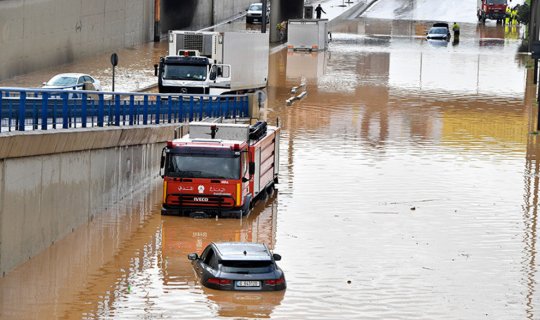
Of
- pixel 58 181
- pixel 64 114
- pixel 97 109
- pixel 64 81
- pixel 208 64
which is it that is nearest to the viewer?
pixel 58 181

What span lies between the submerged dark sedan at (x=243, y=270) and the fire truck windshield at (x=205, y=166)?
793 cm

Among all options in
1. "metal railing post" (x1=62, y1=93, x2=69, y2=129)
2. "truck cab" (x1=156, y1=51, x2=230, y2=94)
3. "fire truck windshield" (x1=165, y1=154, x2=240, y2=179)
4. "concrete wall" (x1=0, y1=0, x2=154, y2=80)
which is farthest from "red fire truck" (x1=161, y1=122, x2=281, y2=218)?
"concrete wall" (x1=0, y1=0, x2=154, y2=80)

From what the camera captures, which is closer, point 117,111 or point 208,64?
point 117,111

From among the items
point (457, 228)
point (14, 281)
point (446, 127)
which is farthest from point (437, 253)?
point (446, 127)

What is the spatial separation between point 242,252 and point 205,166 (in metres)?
8.68

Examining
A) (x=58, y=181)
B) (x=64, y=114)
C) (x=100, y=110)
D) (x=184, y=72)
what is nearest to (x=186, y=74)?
(x=184, y=72)

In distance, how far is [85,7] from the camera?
71500mm

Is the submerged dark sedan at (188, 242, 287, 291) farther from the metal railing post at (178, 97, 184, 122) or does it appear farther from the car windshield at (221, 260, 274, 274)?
the metal railing post at (178, 97, 184, 122)

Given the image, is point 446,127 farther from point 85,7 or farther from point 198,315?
point 198,315

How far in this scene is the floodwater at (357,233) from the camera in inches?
1099

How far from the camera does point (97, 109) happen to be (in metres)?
36.5

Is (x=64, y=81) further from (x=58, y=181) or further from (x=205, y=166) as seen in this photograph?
(x=58, y=181)

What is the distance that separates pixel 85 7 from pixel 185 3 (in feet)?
85.8

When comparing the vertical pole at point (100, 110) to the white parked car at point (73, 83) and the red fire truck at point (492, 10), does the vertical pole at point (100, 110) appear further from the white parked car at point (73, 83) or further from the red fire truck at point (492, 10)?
the red fire truck at point (492, 10)
